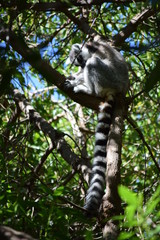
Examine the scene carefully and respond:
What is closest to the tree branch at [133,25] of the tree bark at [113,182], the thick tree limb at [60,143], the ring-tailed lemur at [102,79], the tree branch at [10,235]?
the ring-tailed lemur at [102,79]

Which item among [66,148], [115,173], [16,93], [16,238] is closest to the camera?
[16,238]

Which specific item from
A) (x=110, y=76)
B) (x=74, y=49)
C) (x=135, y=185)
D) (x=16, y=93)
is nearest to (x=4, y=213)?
(x=16, y=93)

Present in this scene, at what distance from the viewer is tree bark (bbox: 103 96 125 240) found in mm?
2334

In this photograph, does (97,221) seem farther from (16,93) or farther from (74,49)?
(74,49)

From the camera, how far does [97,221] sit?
254 cm

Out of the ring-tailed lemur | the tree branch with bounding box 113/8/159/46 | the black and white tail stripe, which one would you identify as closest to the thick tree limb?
the black and white tail stripe

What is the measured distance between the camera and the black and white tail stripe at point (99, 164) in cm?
313

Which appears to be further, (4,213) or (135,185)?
(135,185)

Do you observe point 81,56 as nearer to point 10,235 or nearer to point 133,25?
point 133,25

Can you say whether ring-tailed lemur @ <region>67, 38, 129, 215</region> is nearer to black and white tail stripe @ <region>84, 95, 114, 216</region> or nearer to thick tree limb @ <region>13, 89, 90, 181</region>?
black and white tail stripe @ <region>84, 95, 114, 216</region>

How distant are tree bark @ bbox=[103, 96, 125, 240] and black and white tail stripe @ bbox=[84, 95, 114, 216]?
182 millimetres

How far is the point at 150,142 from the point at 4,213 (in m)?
4.17

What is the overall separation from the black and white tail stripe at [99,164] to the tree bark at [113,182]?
0.18 metres

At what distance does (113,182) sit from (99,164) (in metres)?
A: 1.13
